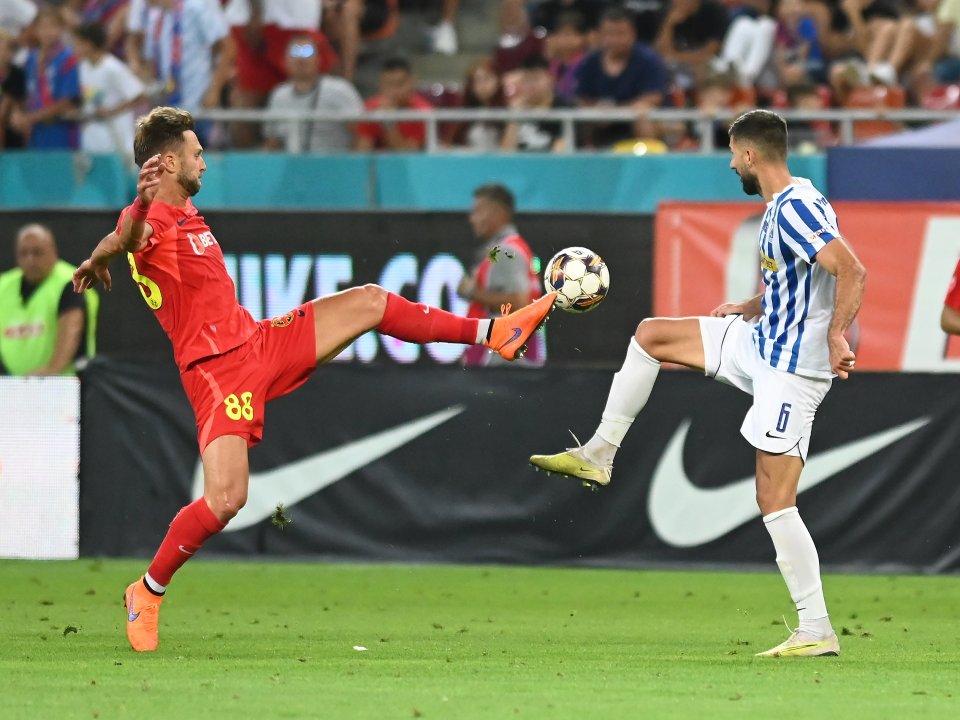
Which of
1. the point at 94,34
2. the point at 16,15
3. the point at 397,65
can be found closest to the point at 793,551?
the point at 397,65

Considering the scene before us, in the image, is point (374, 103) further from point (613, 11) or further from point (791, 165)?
point (791, 165)

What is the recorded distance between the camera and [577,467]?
8094 mm

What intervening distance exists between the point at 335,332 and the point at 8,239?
7542 mm

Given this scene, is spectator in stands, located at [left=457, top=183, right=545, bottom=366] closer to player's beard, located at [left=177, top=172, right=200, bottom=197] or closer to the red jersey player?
the red jersey player

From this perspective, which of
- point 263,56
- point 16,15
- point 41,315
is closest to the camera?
point 41,315

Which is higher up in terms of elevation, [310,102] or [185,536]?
[310,102]

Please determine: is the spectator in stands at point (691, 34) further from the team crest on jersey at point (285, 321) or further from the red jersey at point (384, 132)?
the team crest on jersey at point (285, 321)

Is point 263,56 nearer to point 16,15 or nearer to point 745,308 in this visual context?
point 16,15

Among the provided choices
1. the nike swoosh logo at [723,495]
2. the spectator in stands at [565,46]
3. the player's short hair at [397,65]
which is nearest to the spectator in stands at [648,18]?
the spectator in stands at [565,46]

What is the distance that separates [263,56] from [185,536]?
9.05 metres

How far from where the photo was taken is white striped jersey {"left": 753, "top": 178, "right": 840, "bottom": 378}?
7.60 m

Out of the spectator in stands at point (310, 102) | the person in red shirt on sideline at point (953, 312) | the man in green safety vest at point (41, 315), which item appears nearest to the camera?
the person in red shirt on sideline at point (953, 312)

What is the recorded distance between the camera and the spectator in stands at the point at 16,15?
56.9 ft

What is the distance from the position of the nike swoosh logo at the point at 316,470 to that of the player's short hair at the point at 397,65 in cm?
510
